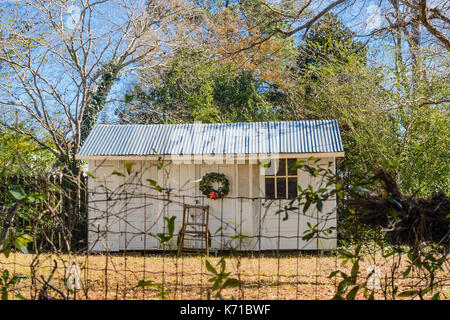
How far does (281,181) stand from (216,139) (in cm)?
169

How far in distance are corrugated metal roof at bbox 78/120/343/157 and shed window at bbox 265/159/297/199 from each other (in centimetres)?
50

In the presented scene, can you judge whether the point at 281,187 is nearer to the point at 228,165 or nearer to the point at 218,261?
the point at 228,165

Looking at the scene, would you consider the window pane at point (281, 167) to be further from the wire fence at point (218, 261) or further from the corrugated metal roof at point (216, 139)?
the wire fence at point (218, 261)

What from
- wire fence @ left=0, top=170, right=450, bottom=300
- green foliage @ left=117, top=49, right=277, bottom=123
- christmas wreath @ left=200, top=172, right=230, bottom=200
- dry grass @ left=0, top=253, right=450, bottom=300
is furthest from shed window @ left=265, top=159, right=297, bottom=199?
green foliage @ left=117, top=49, right=277, bottom=123

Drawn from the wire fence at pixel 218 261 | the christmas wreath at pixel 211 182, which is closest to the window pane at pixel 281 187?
the wire fence at pixel 218 261

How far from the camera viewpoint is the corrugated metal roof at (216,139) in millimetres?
9250

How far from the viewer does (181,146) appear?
952cm

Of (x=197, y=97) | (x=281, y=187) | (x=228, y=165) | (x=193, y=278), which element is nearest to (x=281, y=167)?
(x=281, y=187)

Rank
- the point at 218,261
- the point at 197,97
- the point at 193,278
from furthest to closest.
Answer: the point at 197,97 < the point at 193,278 < the point at 218,261

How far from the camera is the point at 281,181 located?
9.51 meters

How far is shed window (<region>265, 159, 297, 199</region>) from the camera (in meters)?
9.47

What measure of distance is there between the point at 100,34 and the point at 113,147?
430 cm

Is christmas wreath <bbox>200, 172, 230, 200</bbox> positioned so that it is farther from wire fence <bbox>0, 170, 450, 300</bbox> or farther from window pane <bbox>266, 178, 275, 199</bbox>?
window pane <bbox>266, 178, 275, 199</bbox>
